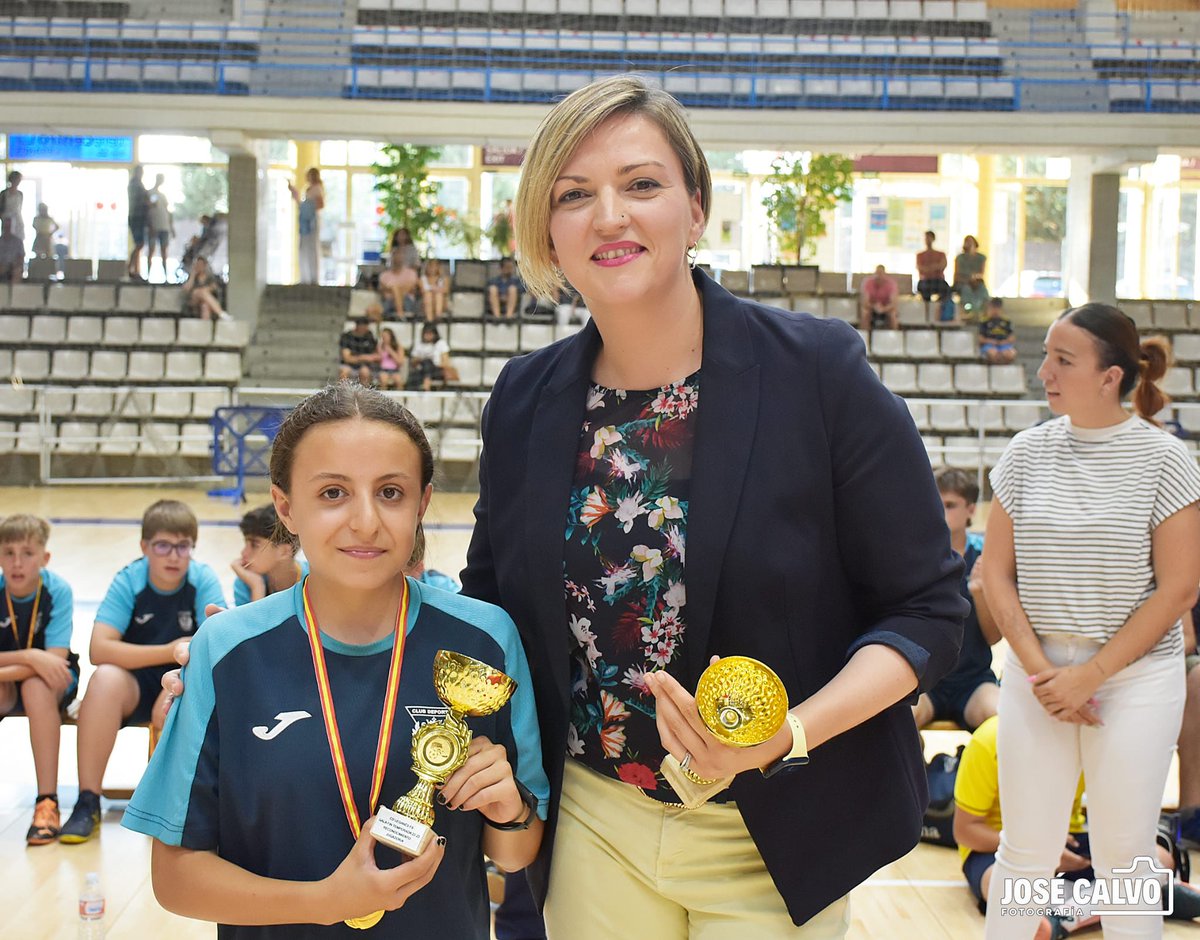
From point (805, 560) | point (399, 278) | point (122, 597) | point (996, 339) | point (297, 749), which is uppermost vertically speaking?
point (399, 278)

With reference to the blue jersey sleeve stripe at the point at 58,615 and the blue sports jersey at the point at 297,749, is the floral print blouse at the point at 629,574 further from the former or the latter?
the blue jersey sleeve stripe at the point at 58,615

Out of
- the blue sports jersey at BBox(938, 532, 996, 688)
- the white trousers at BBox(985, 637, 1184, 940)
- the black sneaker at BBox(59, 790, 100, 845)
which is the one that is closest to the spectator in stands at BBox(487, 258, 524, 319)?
the blue sports jersey at BBox(938, 532, 996, 688)

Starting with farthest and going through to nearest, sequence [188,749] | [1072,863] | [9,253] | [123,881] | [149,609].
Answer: [9,253] < [149,609] < [123,881] < [1072,863] < [188,749]

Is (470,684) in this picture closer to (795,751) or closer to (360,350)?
(795,751)

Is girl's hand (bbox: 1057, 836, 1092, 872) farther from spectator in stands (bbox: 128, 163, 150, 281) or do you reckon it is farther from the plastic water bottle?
spectator in stands (bbox: 128, 163, 150, 281)

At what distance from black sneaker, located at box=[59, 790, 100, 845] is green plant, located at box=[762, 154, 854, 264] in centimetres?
1531

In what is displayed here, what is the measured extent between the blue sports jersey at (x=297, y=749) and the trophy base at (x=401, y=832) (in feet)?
0.50

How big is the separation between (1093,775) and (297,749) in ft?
5.83

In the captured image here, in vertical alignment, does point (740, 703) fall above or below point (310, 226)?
below

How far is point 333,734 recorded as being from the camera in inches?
59.1

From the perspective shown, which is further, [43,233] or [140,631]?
[43,233]

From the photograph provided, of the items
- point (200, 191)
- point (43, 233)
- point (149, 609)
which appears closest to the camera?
point (149, 609)

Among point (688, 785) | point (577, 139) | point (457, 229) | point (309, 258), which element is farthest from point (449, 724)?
point (457, 229)

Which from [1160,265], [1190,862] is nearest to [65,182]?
[1160,265]
